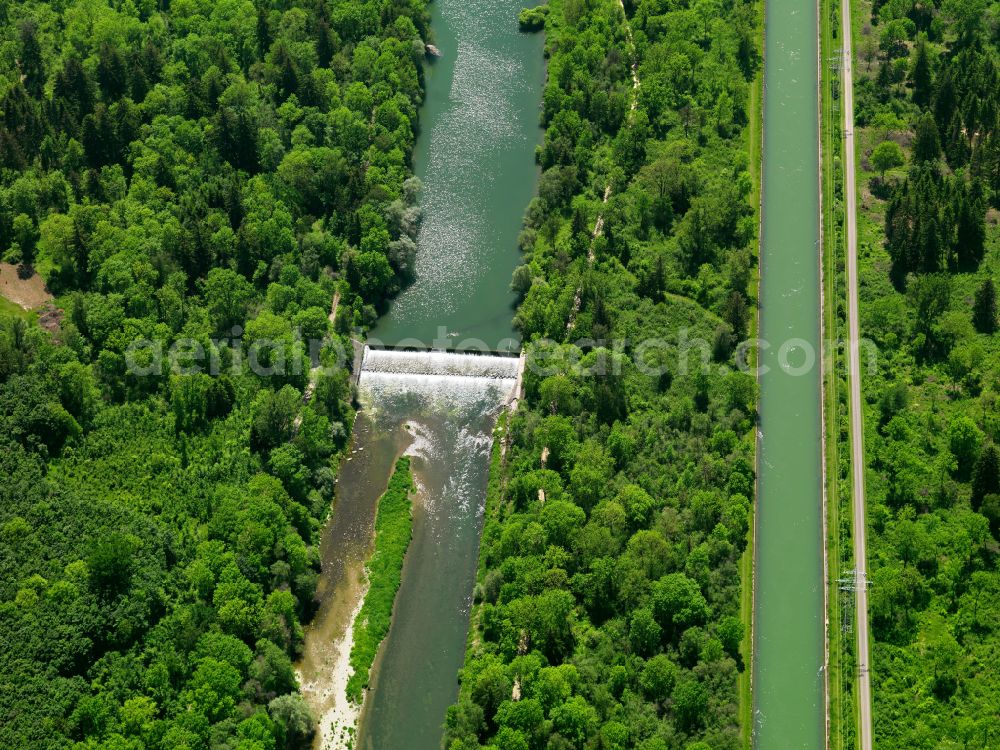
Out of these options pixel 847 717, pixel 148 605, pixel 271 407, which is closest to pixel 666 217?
pixel 271 407

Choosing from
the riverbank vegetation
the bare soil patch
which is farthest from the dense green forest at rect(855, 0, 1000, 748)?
the bare soil patch

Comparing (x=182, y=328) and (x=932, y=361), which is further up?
(x=932, y=361)

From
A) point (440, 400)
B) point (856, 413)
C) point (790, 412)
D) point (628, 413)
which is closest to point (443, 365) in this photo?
point (440, 400)

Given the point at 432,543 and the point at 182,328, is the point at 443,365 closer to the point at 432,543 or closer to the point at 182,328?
the point at 432,543

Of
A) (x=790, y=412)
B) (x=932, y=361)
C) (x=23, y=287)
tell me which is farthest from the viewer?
(x=23, y=287)

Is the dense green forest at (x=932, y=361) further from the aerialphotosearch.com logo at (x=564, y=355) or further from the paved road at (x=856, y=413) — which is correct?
the aerialphotosearch.com logo at (x=564, y=355)

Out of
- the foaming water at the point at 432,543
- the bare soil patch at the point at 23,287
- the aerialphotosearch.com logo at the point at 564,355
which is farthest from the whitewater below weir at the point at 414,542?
the bare soil patch at the point at 23,287

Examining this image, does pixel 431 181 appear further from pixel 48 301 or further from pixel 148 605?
pixel 148 605

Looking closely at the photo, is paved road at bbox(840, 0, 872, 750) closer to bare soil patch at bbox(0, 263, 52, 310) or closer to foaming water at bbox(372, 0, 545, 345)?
foaming water at bbox(372, 0, 545, 345)
